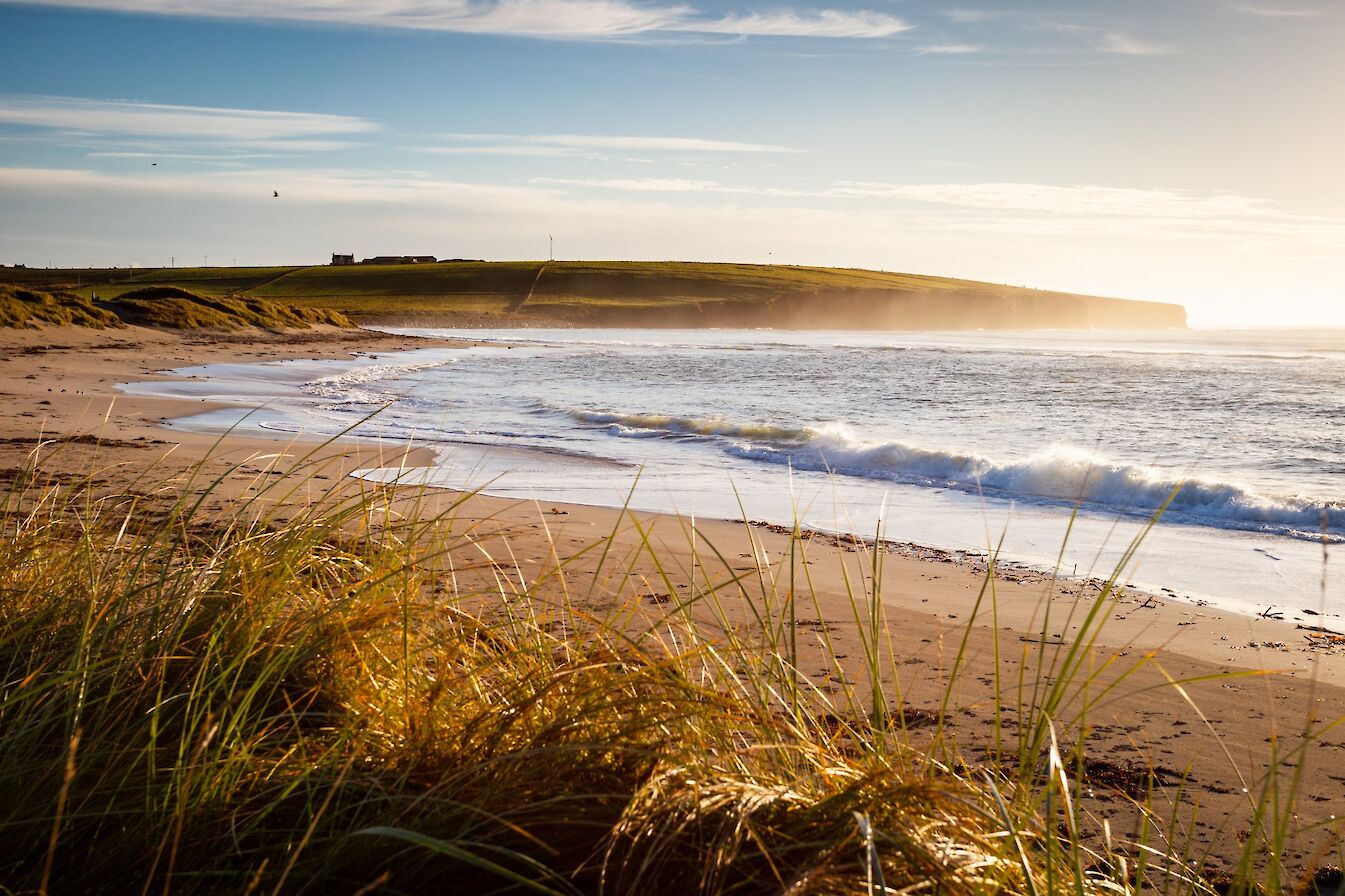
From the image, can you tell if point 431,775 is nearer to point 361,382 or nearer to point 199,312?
point 361,382

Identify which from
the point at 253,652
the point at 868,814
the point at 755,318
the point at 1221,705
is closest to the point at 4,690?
the point at 253,652

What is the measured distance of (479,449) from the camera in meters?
12.7

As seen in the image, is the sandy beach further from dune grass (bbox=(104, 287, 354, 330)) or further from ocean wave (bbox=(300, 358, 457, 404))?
dune grass (bbox=(104, 287, 354, 330))

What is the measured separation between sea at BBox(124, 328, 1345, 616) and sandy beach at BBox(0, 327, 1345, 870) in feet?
1.23

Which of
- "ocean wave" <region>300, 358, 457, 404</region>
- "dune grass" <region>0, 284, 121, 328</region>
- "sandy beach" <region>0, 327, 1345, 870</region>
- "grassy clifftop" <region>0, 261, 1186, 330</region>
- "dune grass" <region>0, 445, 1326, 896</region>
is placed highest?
"grassy clifftop" <region>0, 261, 1186, 330</region>

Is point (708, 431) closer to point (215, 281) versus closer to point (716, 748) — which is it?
point (716, 748)

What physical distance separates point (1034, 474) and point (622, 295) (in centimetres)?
9372

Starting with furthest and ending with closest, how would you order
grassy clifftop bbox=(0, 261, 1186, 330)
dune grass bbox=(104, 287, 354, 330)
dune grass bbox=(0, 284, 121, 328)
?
grassy clifftop bbox=(0, 261, 1186, 330) < dune grass bbox=(104, 287, 354, 330) < dune grass bbox=(0, 284, 121, 328)

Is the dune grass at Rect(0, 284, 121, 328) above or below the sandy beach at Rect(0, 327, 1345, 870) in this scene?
above

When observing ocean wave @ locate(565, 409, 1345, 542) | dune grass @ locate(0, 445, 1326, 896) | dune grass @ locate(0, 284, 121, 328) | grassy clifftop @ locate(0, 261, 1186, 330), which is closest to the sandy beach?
dune grass @ locate(0, 445, 1326, 896)

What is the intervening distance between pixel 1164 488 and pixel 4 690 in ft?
36.1

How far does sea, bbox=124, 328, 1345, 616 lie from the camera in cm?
816

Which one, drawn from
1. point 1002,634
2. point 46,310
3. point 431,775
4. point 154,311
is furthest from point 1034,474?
point 154,311

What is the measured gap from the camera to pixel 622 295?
103 meters
